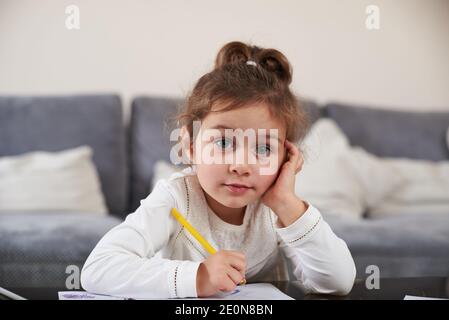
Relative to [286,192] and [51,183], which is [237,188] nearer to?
[286,192]

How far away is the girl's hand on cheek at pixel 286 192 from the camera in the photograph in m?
0.67

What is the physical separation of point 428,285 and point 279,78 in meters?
0.30

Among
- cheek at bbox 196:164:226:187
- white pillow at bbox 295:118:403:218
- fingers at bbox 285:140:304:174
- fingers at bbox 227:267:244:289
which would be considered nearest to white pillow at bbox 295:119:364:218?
white pillow at bbox 295:118:403:218

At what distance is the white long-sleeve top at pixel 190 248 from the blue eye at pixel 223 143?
0.27 ft

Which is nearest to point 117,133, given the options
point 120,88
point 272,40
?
point 120,88

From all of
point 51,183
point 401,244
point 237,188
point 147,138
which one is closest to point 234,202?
point 237,188

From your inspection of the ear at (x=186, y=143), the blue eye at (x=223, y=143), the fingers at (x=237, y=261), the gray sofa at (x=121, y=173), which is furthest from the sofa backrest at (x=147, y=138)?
the fingers at (x=237, y=261)

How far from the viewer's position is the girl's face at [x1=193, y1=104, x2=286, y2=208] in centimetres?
64

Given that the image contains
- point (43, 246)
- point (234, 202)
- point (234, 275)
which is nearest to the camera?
point (234, 275)

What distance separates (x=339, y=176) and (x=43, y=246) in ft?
2.33

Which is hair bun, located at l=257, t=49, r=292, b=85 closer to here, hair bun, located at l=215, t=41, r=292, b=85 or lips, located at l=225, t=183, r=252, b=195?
hair bun, located at l=215, t=41, r=292, b=85

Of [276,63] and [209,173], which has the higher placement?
[276,63]

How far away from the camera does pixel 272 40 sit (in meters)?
0.75

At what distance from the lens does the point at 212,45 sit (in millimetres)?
741
